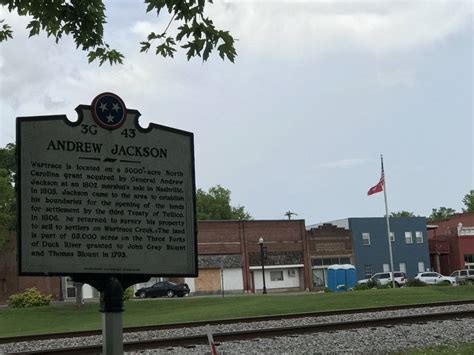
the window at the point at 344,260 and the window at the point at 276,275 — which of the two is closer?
the window at the point at 276,275

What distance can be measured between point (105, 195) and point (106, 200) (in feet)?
0.15

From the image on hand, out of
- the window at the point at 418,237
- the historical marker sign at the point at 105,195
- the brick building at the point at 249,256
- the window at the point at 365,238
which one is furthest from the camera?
the window at the point at 418,237

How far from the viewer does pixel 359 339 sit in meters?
12.9

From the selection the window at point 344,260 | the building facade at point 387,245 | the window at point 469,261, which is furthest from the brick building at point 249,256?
the window at point 469,261

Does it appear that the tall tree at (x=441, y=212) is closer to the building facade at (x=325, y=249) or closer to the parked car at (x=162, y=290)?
the building facade at (x=325, y=249)

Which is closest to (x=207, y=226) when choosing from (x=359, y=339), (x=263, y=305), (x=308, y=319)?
(x=263, y=305)

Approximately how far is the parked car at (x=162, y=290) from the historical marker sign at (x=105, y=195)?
45.4 metres

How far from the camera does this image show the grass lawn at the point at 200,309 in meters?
23.1

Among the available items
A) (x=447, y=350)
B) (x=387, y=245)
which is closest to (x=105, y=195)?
(x=447, y=350)

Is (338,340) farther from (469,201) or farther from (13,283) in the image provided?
(469,201)

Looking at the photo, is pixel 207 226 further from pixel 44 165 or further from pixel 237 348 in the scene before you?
pixel 44 165

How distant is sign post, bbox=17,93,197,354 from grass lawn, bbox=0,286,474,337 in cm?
1529

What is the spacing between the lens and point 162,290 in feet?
168

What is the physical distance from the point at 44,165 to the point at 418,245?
70.4m
